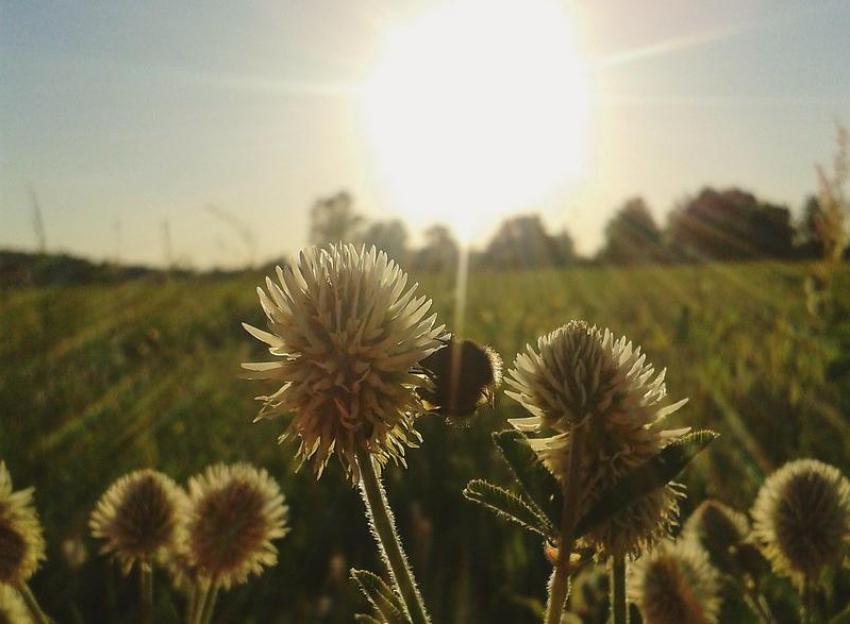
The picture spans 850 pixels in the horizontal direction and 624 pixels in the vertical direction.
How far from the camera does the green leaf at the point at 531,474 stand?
1165 millimetres

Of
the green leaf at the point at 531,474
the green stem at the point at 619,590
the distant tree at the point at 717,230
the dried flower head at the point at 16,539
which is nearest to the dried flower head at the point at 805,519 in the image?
the green stem at the point at 619,590

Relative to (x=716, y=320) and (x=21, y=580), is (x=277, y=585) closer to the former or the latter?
(x=21, y=580)

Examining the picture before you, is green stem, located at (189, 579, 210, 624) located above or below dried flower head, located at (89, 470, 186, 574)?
below

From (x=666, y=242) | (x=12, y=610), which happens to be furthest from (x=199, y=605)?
(x=666, y=242)

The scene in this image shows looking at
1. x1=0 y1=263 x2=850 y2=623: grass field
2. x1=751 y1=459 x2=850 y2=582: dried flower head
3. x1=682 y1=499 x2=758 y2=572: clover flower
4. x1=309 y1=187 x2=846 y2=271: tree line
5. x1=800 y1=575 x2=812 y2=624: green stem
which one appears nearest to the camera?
x1=800 y1=575 x2=812 y2=624: green stem

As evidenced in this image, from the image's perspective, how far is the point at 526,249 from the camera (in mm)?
28016

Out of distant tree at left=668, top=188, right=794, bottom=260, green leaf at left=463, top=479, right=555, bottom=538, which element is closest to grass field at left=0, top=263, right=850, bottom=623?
green leaf at left=463, top=479, right=555, bottom=538

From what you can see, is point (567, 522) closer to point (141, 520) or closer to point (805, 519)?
point (805, 519)

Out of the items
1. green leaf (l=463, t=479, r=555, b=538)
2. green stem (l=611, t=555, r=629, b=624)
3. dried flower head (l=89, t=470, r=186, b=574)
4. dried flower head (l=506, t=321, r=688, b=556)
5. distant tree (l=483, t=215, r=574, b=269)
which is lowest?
distant tree (l=483, t=215, r=574, b=269)

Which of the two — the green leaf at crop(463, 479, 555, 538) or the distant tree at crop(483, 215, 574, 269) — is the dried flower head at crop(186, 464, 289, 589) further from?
the distant tree at crop(483, 215, 574, 269)

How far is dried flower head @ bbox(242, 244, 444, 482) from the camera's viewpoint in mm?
1166

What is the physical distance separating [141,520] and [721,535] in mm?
1544

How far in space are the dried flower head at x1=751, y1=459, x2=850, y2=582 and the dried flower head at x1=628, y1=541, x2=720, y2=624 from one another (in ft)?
0.57

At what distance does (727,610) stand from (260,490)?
122 cm
